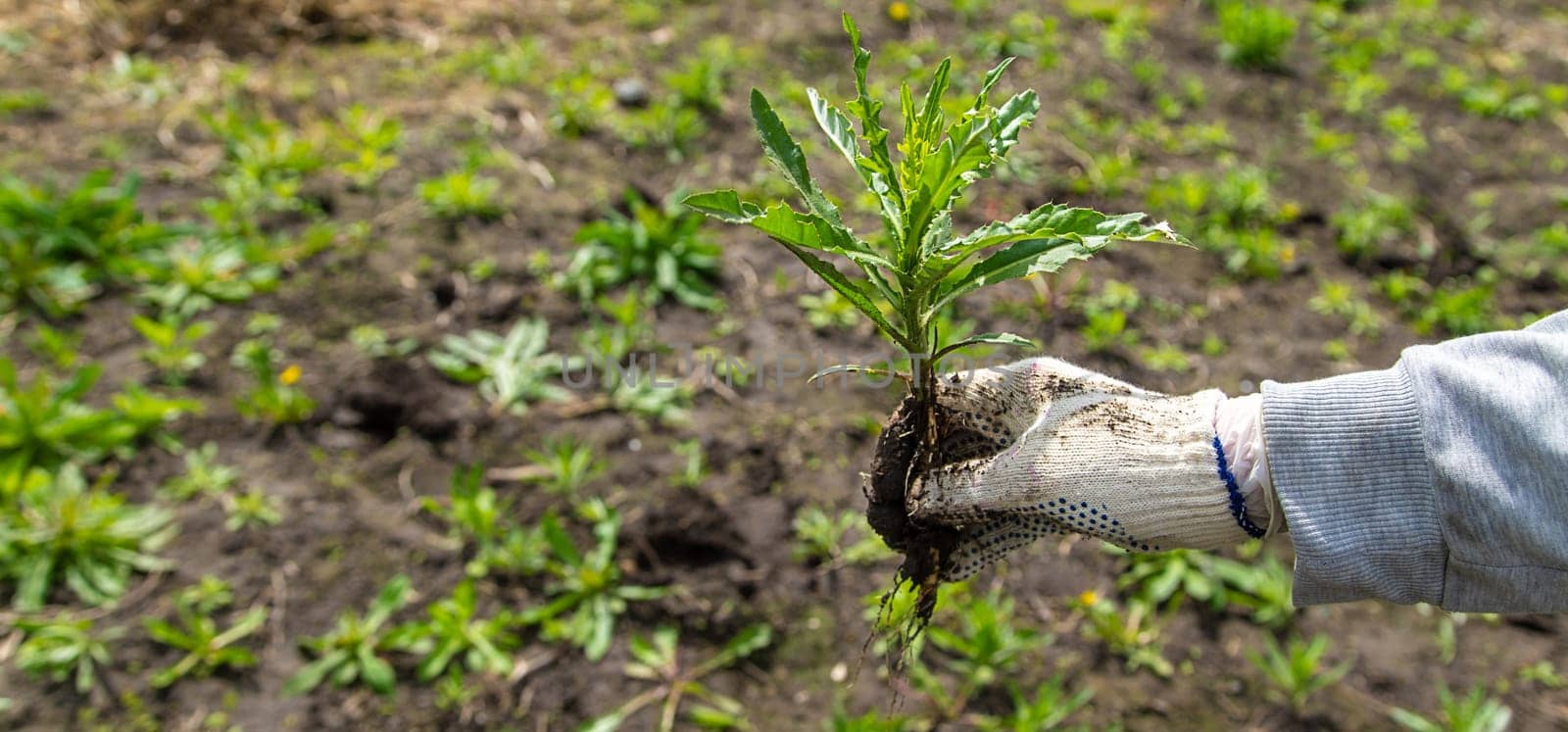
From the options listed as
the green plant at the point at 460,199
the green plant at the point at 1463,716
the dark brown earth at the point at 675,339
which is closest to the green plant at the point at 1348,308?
the dark brown earth at the point at 675,339

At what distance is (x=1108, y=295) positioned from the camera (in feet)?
11.8

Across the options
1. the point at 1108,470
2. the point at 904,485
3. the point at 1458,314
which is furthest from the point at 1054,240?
the point at 1458,314

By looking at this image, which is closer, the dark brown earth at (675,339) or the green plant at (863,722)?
the green plant at (863,722)

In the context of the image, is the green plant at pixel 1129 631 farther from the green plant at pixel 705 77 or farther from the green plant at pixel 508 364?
the green plant at pixel 705 77

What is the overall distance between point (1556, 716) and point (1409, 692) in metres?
0.34

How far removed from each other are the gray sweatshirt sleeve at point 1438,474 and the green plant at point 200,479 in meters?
2.75

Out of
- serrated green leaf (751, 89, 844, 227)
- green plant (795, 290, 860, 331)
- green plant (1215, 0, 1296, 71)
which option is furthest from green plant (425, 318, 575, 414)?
green plant (1215, 0, 1296, 71)

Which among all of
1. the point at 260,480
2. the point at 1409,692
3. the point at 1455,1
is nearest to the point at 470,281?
the point at 260,480

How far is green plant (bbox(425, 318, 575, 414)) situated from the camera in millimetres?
3303

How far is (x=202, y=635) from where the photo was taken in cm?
265

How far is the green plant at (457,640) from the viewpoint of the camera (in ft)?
8.73

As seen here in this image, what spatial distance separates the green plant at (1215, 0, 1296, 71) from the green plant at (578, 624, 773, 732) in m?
3.54

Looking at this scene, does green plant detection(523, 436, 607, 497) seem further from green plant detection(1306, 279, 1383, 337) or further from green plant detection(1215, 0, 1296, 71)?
green plant detection(1215, 0, 1296, 71)

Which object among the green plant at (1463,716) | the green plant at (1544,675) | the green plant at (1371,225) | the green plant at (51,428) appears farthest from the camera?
the green plant at (1371,225)
